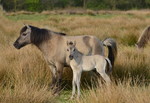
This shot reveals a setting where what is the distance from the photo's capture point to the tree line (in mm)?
62969

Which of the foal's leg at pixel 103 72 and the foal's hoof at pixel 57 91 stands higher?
the foal's leg at pixel 103 72

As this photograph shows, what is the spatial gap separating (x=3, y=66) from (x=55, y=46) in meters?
1.32

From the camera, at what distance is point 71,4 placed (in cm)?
7194

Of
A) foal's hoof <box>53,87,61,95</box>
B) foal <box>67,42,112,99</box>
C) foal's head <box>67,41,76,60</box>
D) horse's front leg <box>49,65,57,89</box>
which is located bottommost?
foal's hoof <box>53,87,61,95</box>

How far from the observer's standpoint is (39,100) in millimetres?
5871

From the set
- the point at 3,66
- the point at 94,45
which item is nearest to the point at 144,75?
the point at 94,45

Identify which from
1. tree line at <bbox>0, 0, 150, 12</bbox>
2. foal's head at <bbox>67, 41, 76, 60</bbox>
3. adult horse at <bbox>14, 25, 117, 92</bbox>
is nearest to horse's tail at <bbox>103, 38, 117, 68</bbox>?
adult horse at <bbox>14, 25, 117, 92</bbox>

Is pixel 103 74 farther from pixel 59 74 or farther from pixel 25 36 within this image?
pixel 25 36

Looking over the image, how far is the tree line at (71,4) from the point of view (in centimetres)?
6297

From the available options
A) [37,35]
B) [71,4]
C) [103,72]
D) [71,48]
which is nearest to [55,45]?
[37,35]

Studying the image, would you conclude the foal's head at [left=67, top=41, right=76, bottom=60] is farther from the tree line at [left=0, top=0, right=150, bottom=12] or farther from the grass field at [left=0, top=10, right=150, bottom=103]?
the tree line at [left=0, top=0, right=150, bottom=12]

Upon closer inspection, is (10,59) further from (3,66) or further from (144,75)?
(144,75)

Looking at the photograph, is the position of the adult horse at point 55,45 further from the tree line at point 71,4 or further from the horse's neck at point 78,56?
the tree line at point 71,4

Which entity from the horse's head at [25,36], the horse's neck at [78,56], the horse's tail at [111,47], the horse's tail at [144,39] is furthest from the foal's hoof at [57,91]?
the horse's tail at [144,39]
